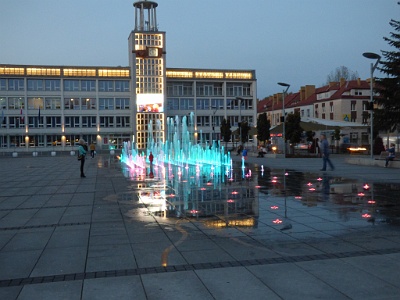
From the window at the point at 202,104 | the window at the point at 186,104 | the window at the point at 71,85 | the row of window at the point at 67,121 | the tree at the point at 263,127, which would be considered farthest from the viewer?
the window at the point at 202,104

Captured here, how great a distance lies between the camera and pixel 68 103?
269 ft

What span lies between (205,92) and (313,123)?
5310 cm

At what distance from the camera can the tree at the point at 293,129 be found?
38.1m

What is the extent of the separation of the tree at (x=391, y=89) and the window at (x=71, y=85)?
201ft

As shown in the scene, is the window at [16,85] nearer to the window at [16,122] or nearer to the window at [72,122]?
the window at [16,122]

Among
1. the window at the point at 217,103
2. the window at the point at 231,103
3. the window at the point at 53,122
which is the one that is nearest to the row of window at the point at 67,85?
the window at the point at 53,122

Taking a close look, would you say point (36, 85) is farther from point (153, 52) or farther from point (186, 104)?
point (186, 104)

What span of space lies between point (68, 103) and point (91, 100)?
4.09m

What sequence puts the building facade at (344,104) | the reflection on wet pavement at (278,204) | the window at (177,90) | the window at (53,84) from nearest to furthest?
the reflection on wet pavement at (278,204) → the building facade at (344,104) → the window at (53,84) → the window at (177,90)

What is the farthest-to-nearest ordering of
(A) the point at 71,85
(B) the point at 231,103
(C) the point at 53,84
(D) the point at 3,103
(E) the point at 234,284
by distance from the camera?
(B) the point at 231,103, (A) the point at 71,85, (C) the point at 53,84, (D) the point at 3,103, (E) the point at 234,284

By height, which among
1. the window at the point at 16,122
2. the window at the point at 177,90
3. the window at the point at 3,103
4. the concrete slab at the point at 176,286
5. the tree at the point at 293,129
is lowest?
the concrete slab at the point at 176,286

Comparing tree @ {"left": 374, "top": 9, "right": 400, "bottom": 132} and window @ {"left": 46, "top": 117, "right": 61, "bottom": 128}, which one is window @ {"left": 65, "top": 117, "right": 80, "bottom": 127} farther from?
tree @ {"left": 374, "top": 9, "right": 400, "bottom": 132}

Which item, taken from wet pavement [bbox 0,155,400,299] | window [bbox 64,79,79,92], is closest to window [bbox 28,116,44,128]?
window [bbox 64,79,79,92]

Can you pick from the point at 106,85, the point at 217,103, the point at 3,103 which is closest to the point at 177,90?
the point at 217,103
